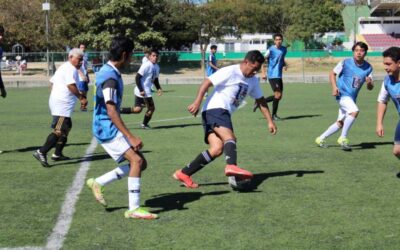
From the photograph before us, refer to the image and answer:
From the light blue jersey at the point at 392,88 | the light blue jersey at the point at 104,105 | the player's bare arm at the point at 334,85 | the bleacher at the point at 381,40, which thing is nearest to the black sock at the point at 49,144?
the light blue jersey at the point at 104,105

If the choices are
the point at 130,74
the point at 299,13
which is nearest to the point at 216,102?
the point at 130,74

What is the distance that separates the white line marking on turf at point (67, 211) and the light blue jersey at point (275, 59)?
706 cm

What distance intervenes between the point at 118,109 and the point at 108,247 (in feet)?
4.79

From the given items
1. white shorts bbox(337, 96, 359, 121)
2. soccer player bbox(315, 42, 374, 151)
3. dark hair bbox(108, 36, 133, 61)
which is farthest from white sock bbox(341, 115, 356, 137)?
dark hair bbox(108, 36, 133, 61)

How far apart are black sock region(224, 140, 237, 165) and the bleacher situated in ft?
219

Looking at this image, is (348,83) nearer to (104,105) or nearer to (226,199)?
(226,199)

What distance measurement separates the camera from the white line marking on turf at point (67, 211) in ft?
15.9

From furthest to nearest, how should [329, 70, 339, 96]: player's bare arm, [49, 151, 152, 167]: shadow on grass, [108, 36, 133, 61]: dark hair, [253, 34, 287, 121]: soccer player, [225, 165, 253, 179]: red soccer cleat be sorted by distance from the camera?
[253, 34, 287, 121]: soccer player < [329, 70, 339, 96]: player's bare arm < [49, 151, 152, 167]: shadow on grass < [225, 165, 253, 179]: red soccer cleat < [108, 36, 133, 61]: dark hair

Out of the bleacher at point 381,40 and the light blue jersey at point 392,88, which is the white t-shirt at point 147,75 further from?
the bleacher at point 381,40

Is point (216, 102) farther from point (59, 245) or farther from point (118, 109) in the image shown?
point (59, 245)

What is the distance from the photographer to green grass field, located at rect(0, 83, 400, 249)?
4.89m

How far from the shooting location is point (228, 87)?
683 cm

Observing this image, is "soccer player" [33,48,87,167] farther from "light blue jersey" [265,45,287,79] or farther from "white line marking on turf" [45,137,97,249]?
"light blue jersey" [265,45,287,79]

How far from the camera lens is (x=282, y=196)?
6.42 metres
